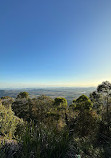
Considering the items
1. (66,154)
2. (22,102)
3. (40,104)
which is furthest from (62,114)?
(22,102)

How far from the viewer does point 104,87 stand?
6.32 m

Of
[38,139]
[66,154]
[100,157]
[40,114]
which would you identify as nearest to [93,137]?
[100,157]

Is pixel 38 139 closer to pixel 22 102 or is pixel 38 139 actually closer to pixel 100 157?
pixel 100 157

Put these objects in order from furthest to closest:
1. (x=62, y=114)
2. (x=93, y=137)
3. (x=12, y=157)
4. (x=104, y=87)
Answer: (x=62, y=114)
(x=104, y=87)
(x=93, y=137)
(x=12, y=157)

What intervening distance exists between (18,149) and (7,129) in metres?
1.45

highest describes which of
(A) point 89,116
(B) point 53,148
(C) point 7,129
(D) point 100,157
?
(B) point 53,148

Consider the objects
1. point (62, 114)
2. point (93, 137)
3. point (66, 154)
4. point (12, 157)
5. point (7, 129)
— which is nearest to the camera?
point (12, 157)

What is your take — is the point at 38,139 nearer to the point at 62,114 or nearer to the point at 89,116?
the point at 89,116

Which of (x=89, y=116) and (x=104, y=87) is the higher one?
(x=104, y=87)

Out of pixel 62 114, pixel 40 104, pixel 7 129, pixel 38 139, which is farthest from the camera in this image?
pixel 40 104

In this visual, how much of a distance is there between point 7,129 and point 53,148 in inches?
82.1

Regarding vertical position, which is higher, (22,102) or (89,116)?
(89,116)

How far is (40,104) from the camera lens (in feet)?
42.9

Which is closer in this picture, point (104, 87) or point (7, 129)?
point (7, 129)
